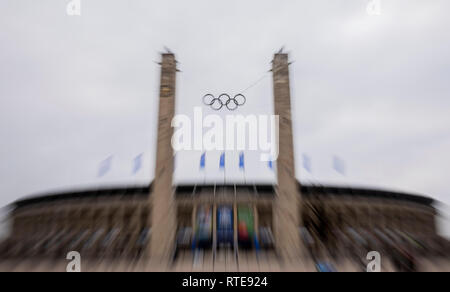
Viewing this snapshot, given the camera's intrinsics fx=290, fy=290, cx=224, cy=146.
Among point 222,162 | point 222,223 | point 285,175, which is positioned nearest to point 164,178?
point 222,162

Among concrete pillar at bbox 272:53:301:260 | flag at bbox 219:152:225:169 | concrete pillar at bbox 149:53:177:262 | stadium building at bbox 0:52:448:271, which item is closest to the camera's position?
concrete pillar at bbox 149:53:177:262

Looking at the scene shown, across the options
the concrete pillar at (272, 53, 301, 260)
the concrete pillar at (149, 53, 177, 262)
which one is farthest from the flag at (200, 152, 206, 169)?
the concrete pillar at (272, 53, 301, 260)

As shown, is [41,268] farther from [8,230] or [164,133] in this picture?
[8,230]

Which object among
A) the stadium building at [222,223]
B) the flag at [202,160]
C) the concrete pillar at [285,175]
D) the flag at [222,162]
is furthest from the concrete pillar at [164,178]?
the concrete pillar at [285,175]

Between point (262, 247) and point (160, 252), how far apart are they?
20.3 ft

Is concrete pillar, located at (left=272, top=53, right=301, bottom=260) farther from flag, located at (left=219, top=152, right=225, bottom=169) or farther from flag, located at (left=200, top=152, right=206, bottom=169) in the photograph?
flag, located at (left=200, top=152, right=206, bottom=169)

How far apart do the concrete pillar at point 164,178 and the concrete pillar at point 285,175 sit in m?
5.42

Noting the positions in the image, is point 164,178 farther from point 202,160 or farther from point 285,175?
point 285,175

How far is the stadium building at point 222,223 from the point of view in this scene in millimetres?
14406

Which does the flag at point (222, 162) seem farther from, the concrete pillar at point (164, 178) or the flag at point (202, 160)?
the concrete pillar at point (164, 178)

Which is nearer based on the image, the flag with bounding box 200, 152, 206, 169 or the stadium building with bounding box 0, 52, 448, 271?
the stadium building with bounding box 0, 52, 448, 271

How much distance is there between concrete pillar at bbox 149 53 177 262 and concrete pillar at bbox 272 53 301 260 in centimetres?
542

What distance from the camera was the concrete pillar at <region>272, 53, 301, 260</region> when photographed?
46.4 feet
